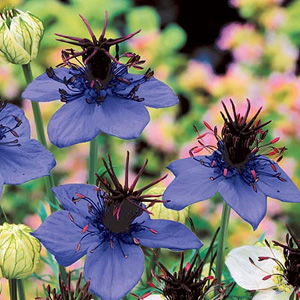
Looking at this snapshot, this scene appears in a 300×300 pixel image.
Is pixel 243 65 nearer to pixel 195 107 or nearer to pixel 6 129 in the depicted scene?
pixel 195 107

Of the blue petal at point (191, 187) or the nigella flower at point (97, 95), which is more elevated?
the nigella flower at point (97, 95)

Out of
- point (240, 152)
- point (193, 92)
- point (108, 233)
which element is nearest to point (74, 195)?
point (108, 233)

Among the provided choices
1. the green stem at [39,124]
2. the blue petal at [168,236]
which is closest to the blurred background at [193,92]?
the green stem at [39,124]

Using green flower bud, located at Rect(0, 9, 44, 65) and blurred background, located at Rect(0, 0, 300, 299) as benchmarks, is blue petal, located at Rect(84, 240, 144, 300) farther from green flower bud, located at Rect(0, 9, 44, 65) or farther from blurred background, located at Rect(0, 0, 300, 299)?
blurred background, located at Rect(0, 0, 300, 299)

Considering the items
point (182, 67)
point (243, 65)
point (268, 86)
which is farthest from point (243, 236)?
point (182, 67)

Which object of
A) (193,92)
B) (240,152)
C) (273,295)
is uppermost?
(240,152)

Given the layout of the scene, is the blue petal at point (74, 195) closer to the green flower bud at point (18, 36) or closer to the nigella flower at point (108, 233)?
the nigella flower at point (108, 233)

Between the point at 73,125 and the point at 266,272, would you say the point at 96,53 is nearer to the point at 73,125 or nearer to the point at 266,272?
the point at 73,125
